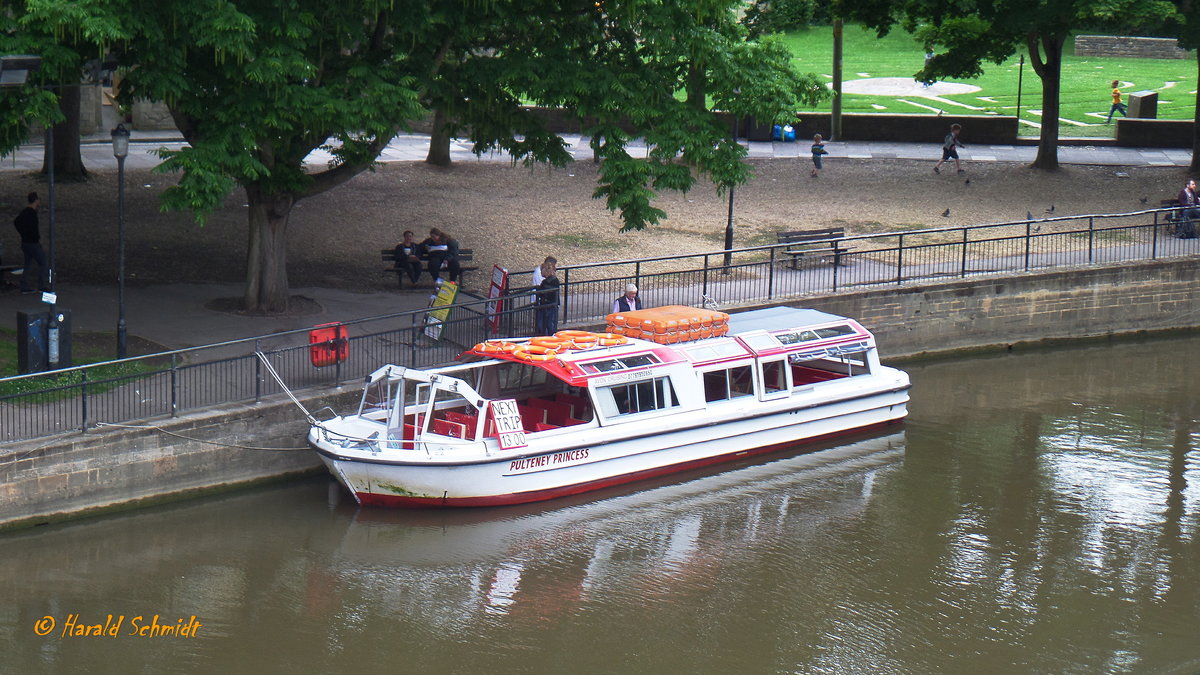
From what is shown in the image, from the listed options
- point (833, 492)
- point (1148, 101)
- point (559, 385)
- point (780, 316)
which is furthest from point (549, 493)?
point (1148, 101)

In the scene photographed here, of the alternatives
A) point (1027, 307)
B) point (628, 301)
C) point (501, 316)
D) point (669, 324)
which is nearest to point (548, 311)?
point (501, 316)

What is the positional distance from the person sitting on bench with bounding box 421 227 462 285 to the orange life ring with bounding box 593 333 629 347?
585 centimetres

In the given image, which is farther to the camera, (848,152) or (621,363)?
(848,152)

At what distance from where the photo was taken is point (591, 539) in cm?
1725

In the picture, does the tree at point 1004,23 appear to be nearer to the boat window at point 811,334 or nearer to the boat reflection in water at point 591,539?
the boat window at point 811,334

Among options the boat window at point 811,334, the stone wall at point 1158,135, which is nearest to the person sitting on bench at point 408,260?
the boat window at point 811,334

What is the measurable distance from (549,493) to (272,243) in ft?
23.4

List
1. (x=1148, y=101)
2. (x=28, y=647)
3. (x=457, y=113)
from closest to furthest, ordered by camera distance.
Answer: (x=28, y=647), (x=457, y=113), (x=1148, y=101)

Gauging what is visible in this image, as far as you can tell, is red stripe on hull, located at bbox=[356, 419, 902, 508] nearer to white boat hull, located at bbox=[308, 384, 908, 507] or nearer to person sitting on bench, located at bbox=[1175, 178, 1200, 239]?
white boat hull, located at bbox=[308, 384, 908, 507]

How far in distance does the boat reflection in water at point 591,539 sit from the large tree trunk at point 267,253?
598cm

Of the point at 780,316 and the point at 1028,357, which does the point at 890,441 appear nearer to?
the point at 780,316

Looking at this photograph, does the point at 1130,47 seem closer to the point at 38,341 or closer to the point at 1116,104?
the point at 1116,104

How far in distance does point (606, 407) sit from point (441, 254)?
7.72m

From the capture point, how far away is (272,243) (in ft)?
72.8
